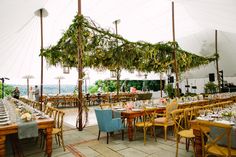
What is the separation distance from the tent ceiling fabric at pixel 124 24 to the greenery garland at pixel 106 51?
0.51 metres

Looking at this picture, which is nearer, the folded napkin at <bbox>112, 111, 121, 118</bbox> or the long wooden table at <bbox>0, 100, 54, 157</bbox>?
the long wooden table at <bbox>0, 100, 54, 157</bbox>

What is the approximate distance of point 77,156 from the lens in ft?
11.5

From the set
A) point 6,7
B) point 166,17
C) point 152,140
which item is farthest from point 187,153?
point 166,17

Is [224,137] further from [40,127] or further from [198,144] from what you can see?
[40,127]

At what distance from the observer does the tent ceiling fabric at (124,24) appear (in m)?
6.18

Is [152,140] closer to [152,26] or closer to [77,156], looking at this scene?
[77,156]

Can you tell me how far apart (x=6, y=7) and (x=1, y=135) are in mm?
3389

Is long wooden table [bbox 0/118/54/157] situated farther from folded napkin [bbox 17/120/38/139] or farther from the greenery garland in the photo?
the greenery garland

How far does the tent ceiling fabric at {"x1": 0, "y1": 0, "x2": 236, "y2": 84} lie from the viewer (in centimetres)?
618

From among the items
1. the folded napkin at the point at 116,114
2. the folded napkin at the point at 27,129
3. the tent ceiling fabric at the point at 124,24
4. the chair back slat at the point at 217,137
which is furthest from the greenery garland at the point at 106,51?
the chair back slat at the point at 217,137

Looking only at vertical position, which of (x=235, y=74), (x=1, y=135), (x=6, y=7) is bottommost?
(x=1, y=135)

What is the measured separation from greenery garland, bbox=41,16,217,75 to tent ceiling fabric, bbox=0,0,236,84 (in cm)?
51

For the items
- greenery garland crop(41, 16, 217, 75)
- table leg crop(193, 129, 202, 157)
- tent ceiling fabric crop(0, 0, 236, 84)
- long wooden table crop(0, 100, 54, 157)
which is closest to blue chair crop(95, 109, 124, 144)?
long wooden table crop(0, 100, 54, 157)

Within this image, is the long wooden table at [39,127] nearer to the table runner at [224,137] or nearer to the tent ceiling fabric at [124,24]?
the table runner at [224,137]
